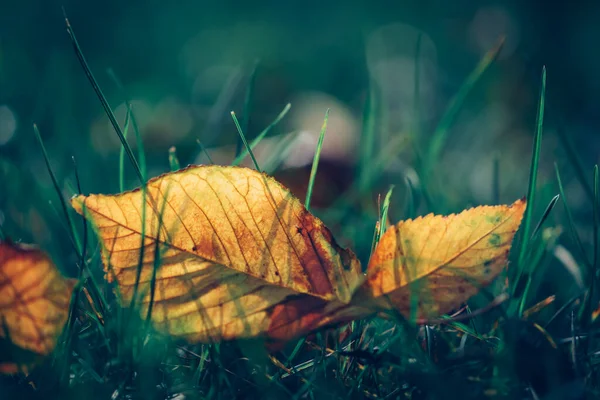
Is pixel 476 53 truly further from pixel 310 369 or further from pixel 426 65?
pixel 310 369

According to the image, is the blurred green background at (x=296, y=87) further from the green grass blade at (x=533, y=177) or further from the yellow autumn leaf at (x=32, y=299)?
the yellow autumn leaf at (x=32, y=299)

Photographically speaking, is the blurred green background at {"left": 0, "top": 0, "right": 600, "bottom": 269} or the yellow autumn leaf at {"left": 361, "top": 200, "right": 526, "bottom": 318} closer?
the yellow autumn leaf at {"left": 361, "top": 200, "right": 526, "bottom": 318}

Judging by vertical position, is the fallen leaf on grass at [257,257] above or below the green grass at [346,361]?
above

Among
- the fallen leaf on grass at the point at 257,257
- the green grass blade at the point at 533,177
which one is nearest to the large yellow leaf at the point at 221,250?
the fallen leaf on grass at the point at 257,257

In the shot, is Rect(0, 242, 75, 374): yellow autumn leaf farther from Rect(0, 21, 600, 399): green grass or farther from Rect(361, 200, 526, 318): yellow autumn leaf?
Rect(361, 200, 526, 318): yellow autumn leaf

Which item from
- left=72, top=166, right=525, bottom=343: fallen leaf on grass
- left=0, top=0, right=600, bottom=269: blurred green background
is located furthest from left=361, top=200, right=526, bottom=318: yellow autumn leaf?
left=0, top=0, right=600, bottom=269: blurred green background

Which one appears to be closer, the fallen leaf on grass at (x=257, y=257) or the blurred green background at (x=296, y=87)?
the fallen leaf on grass at (x=257, y=257)

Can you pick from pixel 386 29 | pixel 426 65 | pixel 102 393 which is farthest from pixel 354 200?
pixel 386 29
